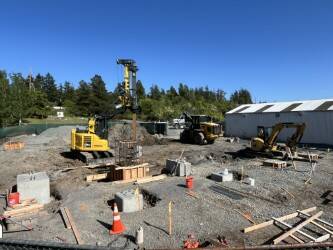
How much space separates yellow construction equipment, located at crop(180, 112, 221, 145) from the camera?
29734 mm

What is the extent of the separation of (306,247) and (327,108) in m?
A: 28.7

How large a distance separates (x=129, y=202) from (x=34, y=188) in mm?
3976

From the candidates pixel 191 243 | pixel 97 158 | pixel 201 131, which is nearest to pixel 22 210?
pixel 191 243

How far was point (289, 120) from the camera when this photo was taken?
33031mm

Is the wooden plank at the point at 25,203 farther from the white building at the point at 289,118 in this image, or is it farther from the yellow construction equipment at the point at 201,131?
the white building at the point at 289,118

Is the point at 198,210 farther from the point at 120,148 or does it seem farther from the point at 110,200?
the point at 120,148

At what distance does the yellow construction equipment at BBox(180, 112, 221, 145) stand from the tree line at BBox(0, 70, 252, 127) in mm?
7877

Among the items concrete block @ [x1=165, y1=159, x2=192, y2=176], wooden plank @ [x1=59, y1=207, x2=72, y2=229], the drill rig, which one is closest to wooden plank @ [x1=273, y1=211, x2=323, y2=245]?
wooden plank @ [x1=59, y1=207, x2=72, y2=229]

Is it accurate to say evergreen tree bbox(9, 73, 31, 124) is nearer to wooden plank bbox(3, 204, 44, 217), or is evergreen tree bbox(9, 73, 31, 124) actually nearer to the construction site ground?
the construction site ground

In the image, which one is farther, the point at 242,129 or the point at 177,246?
the point at 242,129

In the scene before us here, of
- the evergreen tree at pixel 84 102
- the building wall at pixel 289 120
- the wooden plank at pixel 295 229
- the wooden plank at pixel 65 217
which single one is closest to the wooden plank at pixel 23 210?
the wooden plank at pixel 65 217

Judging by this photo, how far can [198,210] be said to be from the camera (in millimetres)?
10375

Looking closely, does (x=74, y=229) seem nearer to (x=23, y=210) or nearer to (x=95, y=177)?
(x=23, y=210)

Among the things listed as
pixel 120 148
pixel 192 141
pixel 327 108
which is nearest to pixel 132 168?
pixel 120 148
